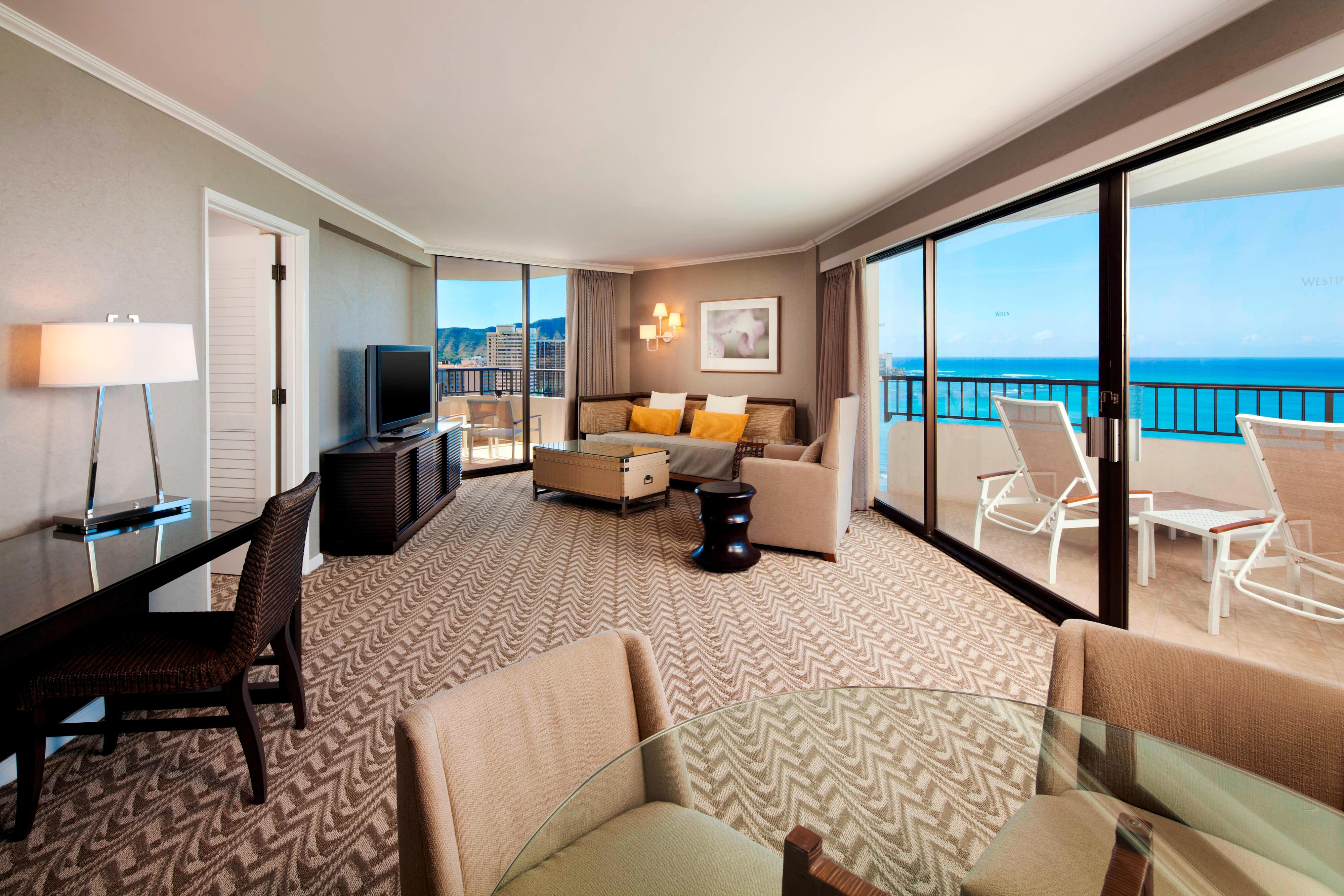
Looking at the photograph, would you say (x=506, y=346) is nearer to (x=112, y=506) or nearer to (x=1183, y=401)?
(x=112, y=506)

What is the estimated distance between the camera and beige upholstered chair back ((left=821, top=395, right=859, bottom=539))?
392cm

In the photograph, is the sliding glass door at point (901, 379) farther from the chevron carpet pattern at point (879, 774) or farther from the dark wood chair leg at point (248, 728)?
the dark wood chair leg at point (248, 728)

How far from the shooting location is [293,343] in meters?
3.86

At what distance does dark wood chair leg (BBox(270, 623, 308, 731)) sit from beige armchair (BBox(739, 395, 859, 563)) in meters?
2.78

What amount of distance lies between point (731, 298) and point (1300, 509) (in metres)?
5.51

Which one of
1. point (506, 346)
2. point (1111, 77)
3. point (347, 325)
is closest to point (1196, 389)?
point (1111, 77)

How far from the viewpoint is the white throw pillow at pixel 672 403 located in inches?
274

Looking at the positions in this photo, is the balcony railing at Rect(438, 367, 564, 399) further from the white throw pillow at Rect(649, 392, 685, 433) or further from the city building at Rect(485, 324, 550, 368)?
the white throw pillow at Rect(649, 392, 685, 433)

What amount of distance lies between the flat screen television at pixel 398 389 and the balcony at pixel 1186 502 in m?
4.24

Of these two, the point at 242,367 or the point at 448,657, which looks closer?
the point at 448,657

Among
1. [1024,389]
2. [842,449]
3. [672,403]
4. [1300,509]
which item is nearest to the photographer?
[1300,509]

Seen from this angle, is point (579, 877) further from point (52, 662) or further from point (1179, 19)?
point (1179, 19)

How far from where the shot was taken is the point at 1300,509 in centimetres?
208

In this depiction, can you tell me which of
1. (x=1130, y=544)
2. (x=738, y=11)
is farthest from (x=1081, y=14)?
(x=1130, y=544)
